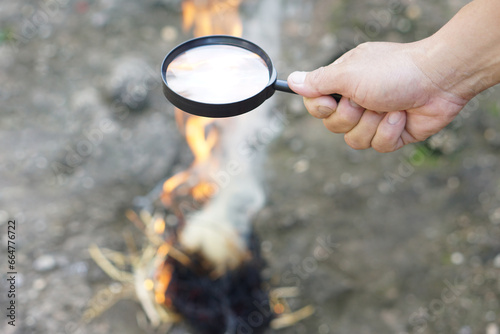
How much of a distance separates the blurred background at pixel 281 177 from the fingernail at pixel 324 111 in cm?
133

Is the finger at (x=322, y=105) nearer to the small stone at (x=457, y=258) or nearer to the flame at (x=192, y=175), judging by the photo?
the flame at (x=192, y=175)

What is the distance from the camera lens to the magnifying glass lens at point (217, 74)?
2.00 m

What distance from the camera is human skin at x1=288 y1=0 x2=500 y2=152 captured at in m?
1.87

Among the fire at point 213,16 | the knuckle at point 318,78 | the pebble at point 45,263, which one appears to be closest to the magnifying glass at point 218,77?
the knuckle at point 318,78

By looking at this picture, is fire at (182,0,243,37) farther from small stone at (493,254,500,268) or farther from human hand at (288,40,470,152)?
small stone at (493,254,500,268)

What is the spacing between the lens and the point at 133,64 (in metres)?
4.05

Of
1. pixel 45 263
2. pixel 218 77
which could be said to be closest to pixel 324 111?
pixel 218 77

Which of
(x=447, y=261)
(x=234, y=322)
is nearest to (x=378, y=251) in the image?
(x=447, y=261)

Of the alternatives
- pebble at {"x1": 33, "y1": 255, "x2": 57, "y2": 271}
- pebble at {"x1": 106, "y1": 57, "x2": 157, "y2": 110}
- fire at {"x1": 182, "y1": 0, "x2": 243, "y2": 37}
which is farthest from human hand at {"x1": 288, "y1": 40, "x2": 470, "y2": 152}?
fire at {"x1": 182, "y1": 0, "x2": 243, "y2": 37}

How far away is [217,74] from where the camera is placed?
2.12 m

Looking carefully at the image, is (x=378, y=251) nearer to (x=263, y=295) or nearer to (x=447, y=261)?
(x=447, y=261)

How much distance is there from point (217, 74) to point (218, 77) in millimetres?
24

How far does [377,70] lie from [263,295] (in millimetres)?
1618

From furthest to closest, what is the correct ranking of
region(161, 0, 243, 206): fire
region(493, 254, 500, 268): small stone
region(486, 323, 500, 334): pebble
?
region(161, 0, 243, 206): fire
region(493, 254, 500, 268): small stone
region(486, 323, 500, 334): pebble
